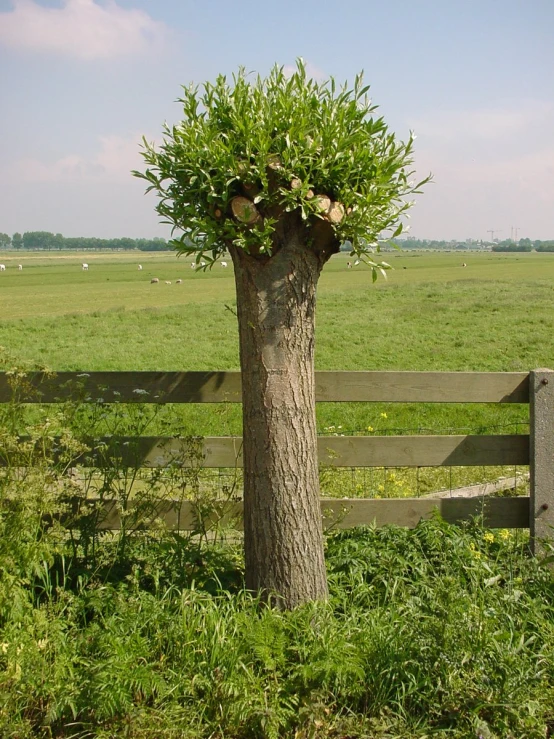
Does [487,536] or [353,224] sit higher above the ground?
[353,224]

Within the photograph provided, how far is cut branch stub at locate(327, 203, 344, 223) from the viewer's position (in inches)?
157

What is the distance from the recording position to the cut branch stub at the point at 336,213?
399 cm

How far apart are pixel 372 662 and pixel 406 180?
8.97ft

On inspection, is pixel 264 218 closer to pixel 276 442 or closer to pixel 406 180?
pixel 406 180

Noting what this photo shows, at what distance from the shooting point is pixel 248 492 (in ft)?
13.4

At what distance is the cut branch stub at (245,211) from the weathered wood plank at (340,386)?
1.43m

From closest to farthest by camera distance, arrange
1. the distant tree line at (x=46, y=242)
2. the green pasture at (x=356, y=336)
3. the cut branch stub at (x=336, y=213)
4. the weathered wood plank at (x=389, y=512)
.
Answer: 1. the cut branch stub at (x=336, y=213)
2. the weathered wood plank at (x=389, y=512)
3. the green pasture at (x=356, y=336)
4. the distant tree line at (x=46, y=242)

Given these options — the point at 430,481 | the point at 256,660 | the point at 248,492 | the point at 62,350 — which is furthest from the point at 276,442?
the point at 62,350

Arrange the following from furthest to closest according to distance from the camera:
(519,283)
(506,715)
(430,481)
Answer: (519,283) < (430,481) < (506,715)

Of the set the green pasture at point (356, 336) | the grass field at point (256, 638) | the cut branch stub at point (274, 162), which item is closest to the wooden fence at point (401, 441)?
the grass field at point (256, 638)

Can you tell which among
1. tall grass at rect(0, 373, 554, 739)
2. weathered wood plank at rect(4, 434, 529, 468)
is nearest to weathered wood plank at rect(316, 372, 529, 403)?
weathered wood plank at rect(4, 434, 529, 468)

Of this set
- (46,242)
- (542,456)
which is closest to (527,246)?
(46,242)

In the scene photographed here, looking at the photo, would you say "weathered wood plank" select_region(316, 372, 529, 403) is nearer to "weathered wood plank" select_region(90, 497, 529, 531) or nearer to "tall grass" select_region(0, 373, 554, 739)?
"weathered wood plank" select_region(90, 497, 529, 531)

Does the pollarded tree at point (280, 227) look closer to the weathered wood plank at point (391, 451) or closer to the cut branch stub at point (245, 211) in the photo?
the cut branch stub at point (245, 211)
